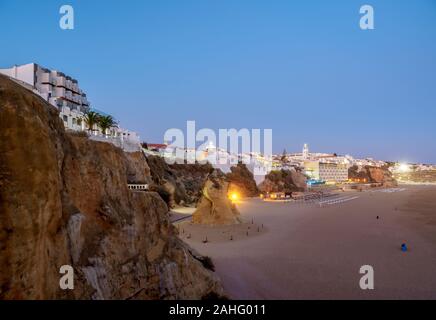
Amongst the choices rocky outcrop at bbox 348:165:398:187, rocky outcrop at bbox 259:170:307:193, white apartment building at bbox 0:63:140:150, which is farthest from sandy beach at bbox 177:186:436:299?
rocky outcrop at bbox 348:165:398:187

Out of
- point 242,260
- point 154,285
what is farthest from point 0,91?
point 242,260

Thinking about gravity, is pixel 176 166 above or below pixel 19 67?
below

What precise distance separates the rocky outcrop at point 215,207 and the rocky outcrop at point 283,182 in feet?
146

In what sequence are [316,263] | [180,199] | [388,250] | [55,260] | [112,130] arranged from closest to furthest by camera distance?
[55,260]
[316,263]
[388,250]
[180,199]
[112,130]

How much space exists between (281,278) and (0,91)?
559 inches

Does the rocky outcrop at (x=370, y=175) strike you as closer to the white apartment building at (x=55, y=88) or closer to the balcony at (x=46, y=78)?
the white apartment building at (x=55, y=88)

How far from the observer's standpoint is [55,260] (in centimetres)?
562

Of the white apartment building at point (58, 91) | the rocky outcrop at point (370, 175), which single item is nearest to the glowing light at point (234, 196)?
the white apartment building at point (58, 91)

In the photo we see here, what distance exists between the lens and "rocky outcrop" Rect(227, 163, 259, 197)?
2552 inches

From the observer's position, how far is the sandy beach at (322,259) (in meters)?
12.9

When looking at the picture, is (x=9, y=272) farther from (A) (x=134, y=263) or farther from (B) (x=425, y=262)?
(B) (x=425, y=262)

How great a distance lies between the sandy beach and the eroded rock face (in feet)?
12.0

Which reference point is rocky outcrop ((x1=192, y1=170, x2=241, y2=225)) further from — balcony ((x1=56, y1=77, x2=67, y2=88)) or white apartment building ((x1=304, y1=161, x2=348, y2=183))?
white apartment building ((x1=304, y1=161, x2=348, y2=183))

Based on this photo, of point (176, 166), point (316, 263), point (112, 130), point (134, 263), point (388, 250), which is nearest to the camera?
point (134, 263)
